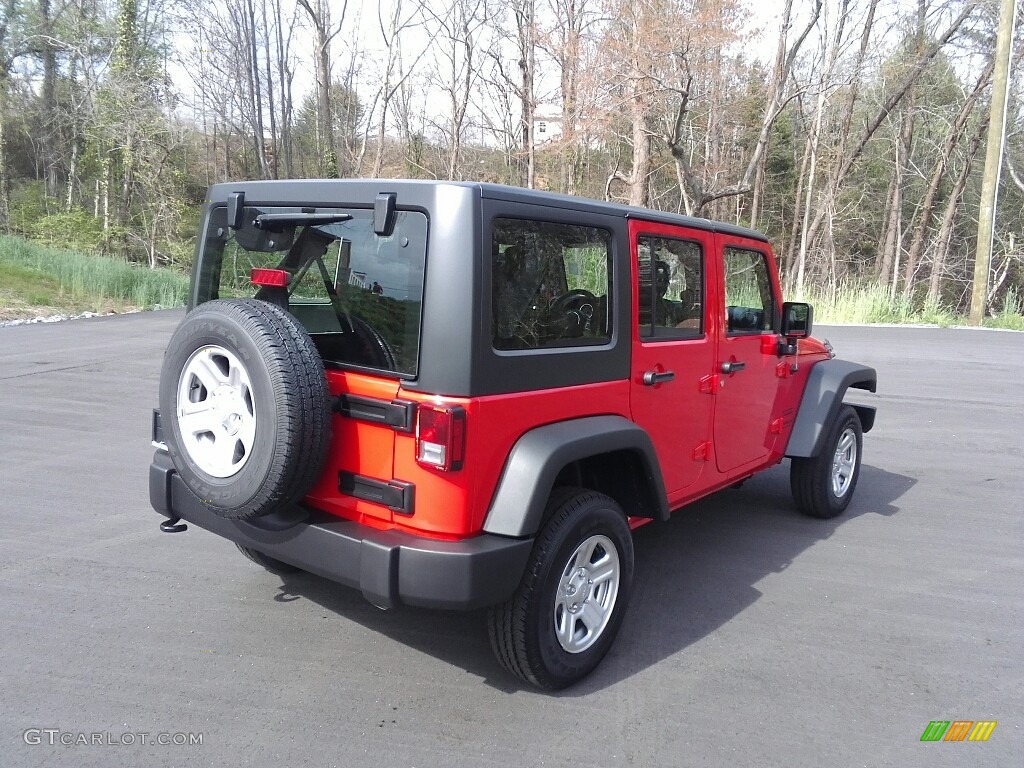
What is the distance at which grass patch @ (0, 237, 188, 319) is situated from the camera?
1608 cm

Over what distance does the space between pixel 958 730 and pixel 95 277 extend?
1885 cm

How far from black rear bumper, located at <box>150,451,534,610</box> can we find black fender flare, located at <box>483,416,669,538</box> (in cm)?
7

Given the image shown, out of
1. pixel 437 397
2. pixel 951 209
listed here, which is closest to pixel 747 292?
pixel 437 397

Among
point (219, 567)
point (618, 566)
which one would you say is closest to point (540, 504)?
point (618, 566)

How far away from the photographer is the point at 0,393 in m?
8.23

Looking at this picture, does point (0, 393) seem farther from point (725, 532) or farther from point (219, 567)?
point (725, 532)

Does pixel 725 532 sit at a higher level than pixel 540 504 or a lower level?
lower

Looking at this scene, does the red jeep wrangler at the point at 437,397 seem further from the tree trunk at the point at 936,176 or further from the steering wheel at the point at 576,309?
the tree trunk at the point at 936,176

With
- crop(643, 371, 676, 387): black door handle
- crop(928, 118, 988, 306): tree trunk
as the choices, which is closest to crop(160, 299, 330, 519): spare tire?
crop(643, 371, 676, 387): black door handle

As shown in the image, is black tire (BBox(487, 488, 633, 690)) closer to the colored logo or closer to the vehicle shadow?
the vehicle shadow

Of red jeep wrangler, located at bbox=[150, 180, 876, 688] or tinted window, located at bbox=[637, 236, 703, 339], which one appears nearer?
red jeep wrangler, located at bbox=[150, 180, 876, 688]

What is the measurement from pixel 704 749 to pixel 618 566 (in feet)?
2.68

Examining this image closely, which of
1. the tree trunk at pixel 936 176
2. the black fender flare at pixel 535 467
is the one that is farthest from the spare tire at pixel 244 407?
the tree trunk at pixel 936 176

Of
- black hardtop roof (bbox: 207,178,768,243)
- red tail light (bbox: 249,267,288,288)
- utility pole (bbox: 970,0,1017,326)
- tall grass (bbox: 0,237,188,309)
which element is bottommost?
red tail light (bbox: 249,267,288,288)
